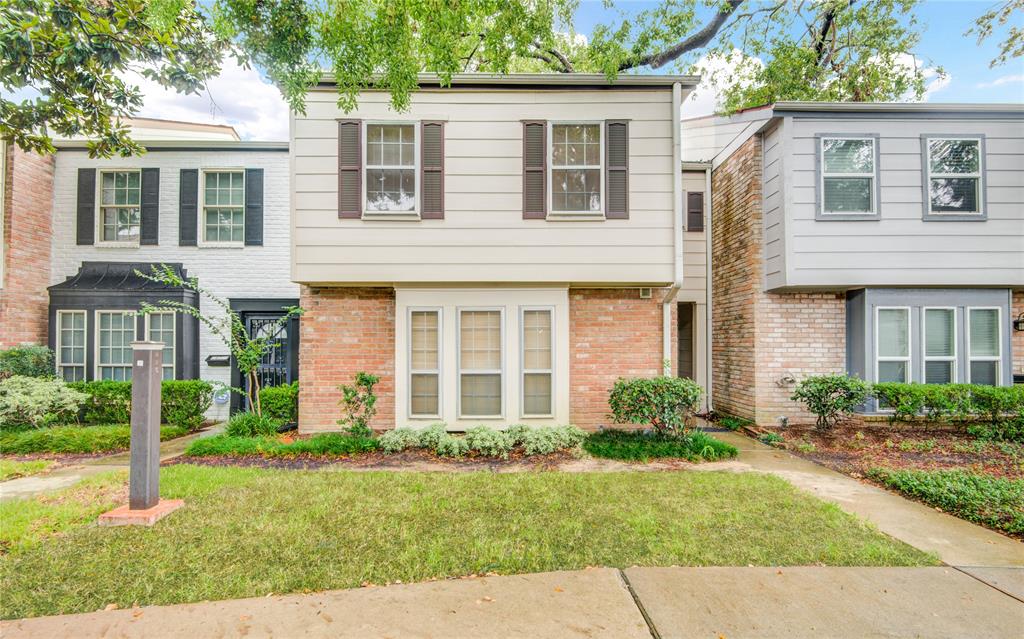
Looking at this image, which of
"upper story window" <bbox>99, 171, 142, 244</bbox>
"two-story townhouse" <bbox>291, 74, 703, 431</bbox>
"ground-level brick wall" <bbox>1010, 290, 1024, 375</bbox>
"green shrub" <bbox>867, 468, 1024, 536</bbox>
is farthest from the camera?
"upper story window" <bbox>99, 171, 142, 244</bbox>

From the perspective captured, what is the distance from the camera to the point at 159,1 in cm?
484

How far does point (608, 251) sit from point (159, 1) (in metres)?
6.16

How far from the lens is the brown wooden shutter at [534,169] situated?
702 cm

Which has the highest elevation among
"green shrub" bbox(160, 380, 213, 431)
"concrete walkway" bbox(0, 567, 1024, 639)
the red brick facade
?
the red brick facade

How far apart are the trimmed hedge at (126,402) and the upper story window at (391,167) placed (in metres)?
4.87

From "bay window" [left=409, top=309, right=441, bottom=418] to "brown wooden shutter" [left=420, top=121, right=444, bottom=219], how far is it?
168 centimetres

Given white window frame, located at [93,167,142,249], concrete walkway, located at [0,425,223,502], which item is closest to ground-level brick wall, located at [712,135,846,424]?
concrete walkway, located at [0,425,223,502]

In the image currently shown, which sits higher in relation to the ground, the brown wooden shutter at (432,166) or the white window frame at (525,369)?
the brown wooden shutter at (432,166)

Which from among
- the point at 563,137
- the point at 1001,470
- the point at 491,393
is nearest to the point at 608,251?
the point at 563,137

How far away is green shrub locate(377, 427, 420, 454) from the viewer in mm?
6453

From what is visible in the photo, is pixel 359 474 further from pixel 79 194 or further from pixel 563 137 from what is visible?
pixel 79 194

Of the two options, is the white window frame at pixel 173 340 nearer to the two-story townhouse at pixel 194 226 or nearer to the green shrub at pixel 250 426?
the two-story townhouse at pixel 194 226

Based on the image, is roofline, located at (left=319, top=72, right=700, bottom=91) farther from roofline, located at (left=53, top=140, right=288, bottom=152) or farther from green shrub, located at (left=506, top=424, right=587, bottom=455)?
green shrub, located at (left=506, top=424, right=587, bottom=455)

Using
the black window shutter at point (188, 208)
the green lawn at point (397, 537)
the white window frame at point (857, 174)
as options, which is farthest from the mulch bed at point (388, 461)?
the white window frame at point (857, 174)
